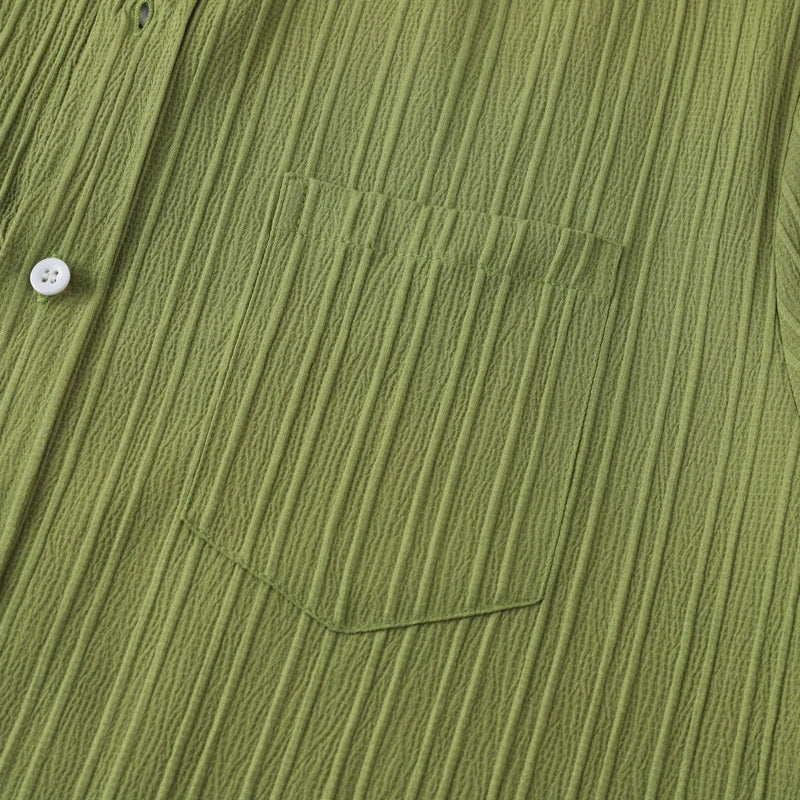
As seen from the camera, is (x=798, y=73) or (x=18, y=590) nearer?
(x=18, y=590)

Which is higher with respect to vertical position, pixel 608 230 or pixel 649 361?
pixel 608 230

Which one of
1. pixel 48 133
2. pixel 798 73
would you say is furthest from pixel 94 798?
pixel 798 73

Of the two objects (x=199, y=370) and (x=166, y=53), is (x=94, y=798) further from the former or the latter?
(x=166, y=53)

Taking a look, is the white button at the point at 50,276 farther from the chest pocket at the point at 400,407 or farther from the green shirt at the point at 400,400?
the chest pocket at the point at 400,407

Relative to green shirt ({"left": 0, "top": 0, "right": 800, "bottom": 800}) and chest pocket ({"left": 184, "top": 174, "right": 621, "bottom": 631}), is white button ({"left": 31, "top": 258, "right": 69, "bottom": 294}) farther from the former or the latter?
chest pocket ({"left": 184, "top": 174, "right": 621, "bottom": 631})

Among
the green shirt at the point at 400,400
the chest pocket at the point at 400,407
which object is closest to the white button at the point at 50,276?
the green shirt at the point at 400,400
